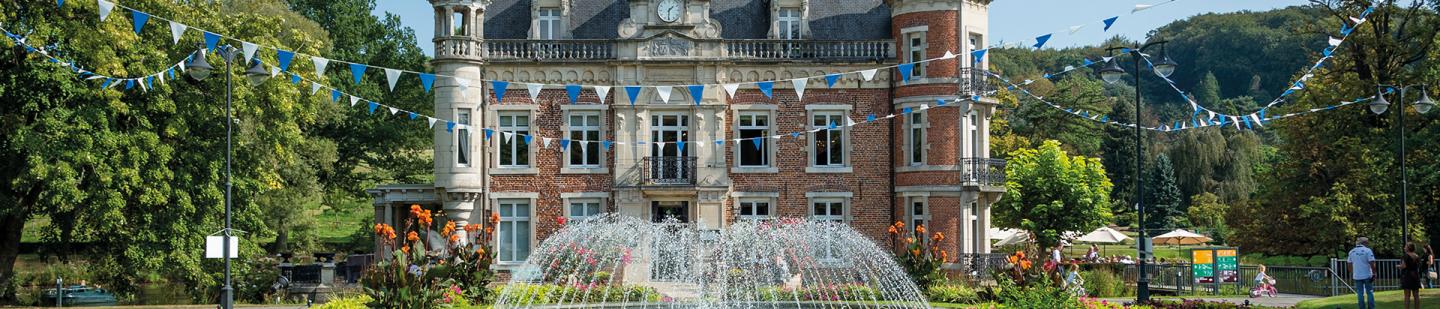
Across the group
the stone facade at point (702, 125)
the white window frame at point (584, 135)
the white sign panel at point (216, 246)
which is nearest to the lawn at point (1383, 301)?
the stone facade at point (702, 125)

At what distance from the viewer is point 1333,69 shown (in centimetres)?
4147

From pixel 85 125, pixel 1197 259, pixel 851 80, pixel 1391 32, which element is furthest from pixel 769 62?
pixel 1391 32

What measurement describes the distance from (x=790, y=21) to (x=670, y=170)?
485cm

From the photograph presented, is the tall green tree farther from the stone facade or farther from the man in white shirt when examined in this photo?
the man in white shirt

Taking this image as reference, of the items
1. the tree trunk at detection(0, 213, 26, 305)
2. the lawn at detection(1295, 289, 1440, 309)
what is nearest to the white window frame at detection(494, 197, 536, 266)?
the tree trunk at detection(0, 213, 26, 305)

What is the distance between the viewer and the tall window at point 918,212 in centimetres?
3578

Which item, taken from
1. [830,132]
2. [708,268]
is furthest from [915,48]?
[708,268]

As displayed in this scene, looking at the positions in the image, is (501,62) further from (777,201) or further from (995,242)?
(995,242)

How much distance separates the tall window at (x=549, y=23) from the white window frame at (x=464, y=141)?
107 inches

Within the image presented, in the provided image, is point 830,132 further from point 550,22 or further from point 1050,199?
point 1050,199

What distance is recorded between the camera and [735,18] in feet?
123

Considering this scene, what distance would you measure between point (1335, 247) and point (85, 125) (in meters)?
32.2

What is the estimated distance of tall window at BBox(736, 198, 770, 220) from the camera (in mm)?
36562

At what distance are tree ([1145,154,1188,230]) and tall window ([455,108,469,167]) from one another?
49.0 m
